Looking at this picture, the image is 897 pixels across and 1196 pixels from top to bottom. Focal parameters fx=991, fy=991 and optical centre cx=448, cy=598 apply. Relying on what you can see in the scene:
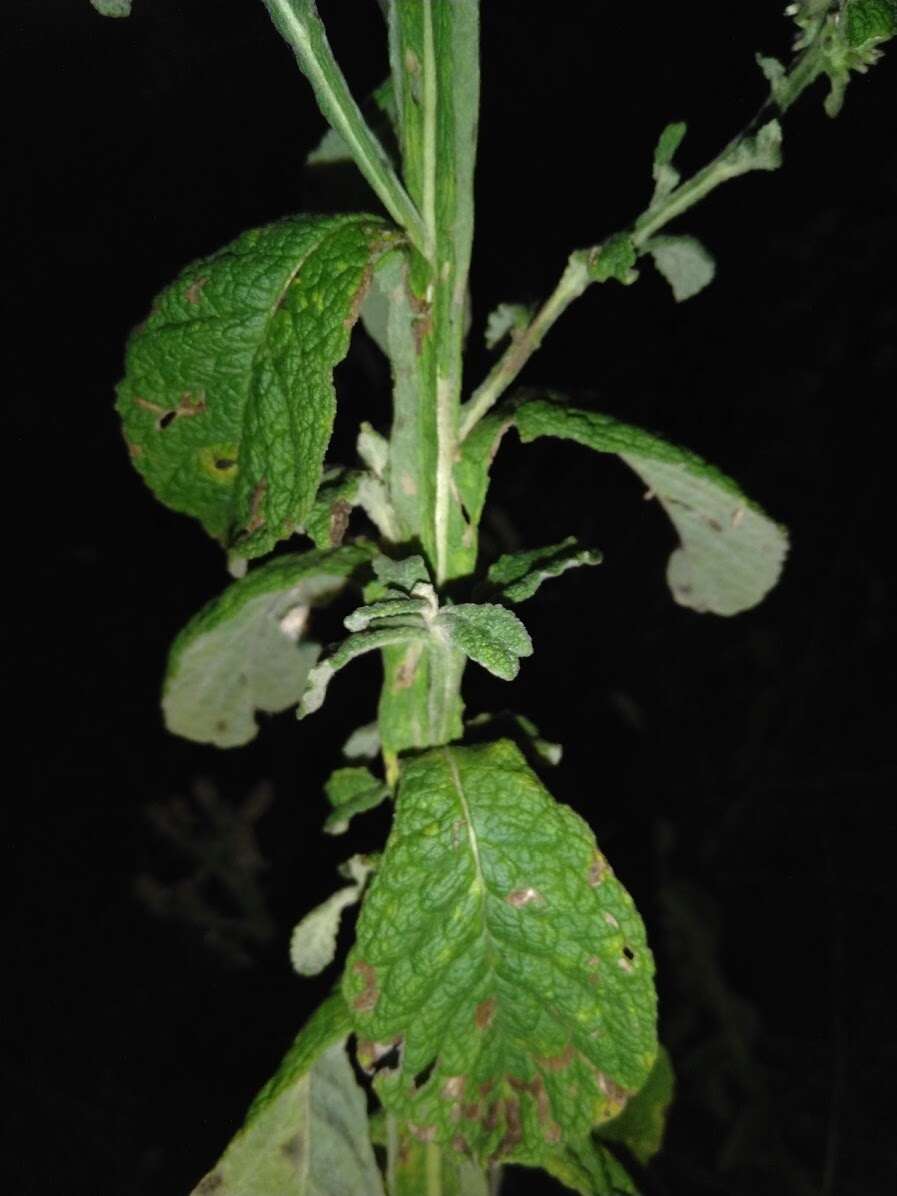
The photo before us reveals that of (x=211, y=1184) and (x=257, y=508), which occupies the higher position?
(x=257, y=508)

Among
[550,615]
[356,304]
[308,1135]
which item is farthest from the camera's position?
[550,615]

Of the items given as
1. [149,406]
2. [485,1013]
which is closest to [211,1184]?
[485,1013]

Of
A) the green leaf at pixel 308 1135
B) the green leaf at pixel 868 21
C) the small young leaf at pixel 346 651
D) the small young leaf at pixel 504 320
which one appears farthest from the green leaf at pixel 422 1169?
the green leaf at pixel 868 21

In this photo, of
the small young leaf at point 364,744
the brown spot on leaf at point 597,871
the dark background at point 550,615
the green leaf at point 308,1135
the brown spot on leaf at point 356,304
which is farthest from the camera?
the dark background at point 550,615

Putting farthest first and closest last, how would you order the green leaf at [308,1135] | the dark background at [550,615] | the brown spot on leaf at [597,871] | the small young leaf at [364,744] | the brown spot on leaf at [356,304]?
the dark background at [550,615] → the small young leaf at [364,744] → the green leaf at [308,1135] → the brown spot on leaf at [597,871] → the brown spot on leaf at [356,304]

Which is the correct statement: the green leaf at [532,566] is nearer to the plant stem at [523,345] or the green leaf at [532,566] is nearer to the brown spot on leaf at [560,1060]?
the plant stem at [523,345]

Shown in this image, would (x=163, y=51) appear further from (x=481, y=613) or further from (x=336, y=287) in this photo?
(x=481, y=613)

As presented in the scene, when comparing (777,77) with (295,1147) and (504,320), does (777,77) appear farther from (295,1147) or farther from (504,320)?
(295,1147)
